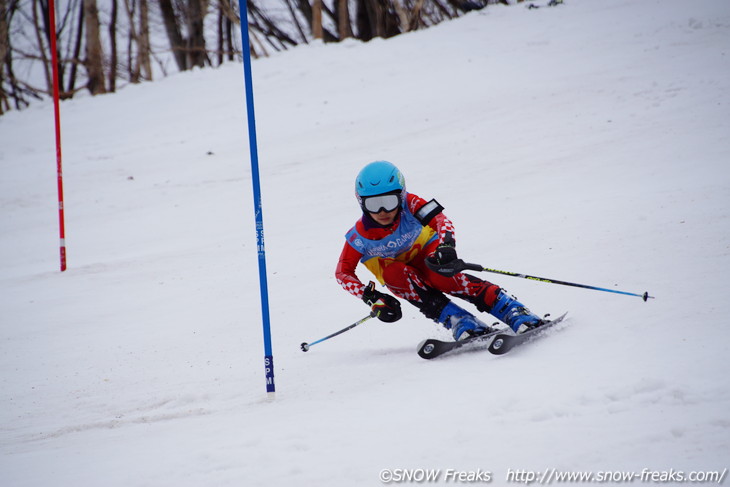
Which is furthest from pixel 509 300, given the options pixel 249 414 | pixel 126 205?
pixel 126 205

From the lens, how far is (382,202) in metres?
4.39

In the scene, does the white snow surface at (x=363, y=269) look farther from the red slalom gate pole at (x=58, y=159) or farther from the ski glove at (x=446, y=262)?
the ski glove at (x=446, y=262)

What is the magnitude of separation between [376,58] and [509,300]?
13.9 meters

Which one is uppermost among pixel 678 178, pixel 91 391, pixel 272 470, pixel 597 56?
pixel 597 56

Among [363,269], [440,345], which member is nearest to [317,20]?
[363,269]

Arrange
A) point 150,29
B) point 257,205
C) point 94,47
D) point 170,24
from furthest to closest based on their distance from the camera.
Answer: point 150,29, point 170,24, point 94,47, point 257,205

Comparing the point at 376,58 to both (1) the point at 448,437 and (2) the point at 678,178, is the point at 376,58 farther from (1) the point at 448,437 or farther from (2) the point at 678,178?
(1) the point at 448,437

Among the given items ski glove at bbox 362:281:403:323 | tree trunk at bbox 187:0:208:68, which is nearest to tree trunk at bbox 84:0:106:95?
tree trunk at bbox 187:0:208:68

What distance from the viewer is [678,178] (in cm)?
761

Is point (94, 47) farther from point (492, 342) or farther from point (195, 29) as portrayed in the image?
point (492, 342)

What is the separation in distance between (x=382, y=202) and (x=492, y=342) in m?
1.26

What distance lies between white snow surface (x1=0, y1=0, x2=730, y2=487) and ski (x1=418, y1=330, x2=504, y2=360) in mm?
80

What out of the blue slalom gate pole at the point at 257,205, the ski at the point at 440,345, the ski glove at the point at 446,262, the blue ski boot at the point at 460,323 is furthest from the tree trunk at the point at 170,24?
the ski at the point at 440,345

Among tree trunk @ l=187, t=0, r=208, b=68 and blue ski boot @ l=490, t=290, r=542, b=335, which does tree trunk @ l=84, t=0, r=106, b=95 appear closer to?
tree trunk @ l=187, t=0, r=208, b=68
